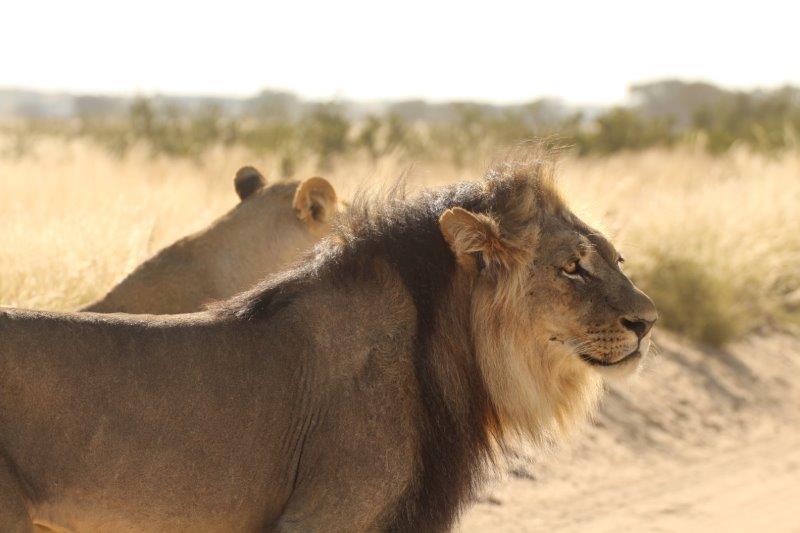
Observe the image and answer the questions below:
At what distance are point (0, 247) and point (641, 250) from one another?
649 cm

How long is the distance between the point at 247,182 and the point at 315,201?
602 mm

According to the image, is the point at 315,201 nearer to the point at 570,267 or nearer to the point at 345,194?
the point at 570,267

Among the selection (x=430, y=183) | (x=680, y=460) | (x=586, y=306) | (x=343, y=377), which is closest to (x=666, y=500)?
(x=680, y=460)

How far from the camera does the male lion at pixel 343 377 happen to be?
3.65m

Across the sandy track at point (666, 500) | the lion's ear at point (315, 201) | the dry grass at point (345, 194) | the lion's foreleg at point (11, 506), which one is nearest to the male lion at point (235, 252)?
the lion's ear at point (315, 201)

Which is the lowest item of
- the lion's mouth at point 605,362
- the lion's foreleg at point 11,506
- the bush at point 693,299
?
the bush at point 693,299

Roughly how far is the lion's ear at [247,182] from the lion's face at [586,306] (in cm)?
269

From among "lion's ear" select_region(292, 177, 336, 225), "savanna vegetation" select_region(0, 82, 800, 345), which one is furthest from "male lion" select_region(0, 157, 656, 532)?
"lion's ear" select_region(292, 177, 336, 225)

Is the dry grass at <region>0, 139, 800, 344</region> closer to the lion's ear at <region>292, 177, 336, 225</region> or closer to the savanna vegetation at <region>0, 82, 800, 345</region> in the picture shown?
the savanna vegetation at <region>0, 82, 800, 345</region>

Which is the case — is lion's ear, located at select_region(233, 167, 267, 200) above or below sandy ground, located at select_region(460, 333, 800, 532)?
above

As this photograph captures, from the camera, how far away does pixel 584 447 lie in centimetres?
827

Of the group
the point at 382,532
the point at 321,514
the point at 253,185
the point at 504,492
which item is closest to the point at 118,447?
the point at 321,514

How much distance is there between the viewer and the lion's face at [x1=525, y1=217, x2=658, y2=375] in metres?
4.33

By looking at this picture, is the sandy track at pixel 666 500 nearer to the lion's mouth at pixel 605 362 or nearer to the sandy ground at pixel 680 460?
the sandy ground at pixel 680 460
